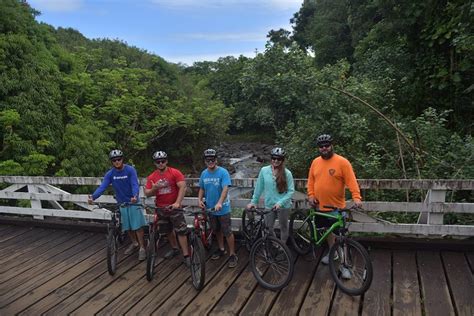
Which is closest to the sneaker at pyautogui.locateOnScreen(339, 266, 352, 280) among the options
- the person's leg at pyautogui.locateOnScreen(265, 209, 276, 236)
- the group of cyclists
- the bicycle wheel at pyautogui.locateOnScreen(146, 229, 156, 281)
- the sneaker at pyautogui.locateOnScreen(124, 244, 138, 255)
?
the group of cyclists

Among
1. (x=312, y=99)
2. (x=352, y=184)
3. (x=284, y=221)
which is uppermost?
(x=312, y=99)

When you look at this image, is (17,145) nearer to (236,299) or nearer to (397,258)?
(236,299)

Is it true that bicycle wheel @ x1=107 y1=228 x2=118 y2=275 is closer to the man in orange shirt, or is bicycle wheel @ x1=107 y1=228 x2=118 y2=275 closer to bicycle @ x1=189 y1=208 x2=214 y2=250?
bicycle @ x1=189 y1=208 x2=214 y2=250

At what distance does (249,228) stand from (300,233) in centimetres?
74

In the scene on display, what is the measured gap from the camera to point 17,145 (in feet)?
39.3

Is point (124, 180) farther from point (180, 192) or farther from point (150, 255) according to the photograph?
point (150, 255)

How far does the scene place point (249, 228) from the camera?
5.31 meters

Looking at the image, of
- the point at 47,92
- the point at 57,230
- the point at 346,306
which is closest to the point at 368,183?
the point at 346,306

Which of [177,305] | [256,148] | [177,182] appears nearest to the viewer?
[177,305]

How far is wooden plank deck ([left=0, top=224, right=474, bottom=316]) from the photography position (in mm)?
3965

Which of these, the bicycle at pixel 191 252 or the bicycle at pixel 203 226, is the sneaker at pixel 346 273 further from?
the bicycle at pixel 203 226

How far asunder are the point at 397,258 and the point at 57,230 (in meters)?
6.14

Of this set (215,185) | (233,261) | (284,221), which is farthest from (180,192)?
(284,221)

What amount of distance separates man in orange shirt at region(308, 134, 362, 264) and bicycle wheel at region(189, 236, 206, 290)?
154 cm
